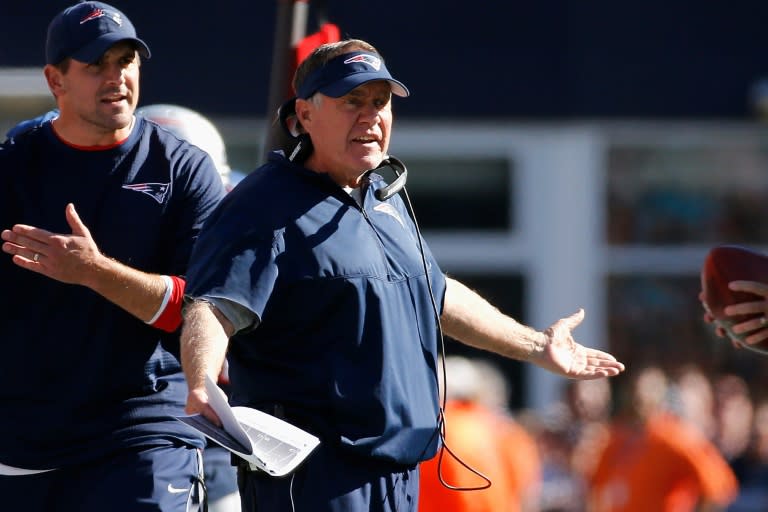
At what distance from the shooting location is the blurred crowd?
818cm

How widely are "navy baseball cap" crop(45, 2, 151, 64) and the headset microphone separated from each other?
818mm

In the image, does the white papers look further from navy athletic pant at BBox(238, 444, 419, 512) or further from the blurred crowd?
the blurred crowd

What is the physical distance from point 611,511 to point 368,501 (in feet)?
18.3

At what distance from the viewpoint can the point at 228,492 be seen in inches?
216

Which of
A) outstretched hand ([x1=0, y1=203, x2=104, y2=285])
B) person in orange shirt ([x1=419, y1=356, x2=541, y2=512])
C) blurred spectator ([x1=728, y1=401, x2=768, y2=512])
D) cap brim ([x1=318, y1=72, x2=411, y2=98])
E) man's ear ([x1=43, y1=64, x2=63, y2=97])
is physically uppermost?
cap brim ([x1=318, y1=72, x2=411, y2=98])

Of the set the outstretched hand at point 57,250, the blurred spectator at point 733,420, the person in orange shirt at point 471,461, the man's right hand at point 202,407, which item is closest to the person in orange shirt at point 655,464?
the blurred spectator at point 733,420

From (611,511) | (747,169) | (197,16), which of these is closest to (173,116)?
(611,511)

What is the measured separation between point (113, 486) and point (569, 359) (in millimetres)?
1431

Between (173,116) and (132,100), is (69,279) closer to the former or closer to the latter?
(132,100)

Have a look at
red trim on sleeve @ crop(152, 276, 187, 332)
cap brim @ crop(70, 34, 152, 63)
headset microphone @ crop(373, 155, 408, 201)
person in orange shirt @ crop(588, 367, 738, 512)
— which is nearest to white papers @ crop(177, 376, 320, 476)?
red trim on sleeve @ crop(152, 276, 187, 332)

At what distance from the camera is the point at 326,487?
13.5ft

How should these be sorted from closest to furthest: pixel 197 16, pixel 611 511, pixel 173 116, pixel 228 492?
pixel 228 492, pixel 173 116, pixel 611 511, pixel 197 16

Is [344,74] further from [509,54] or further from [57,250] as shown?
[509,54]

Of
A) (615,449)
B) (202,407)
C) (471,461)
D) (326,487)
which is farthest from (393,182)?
(615,449)
